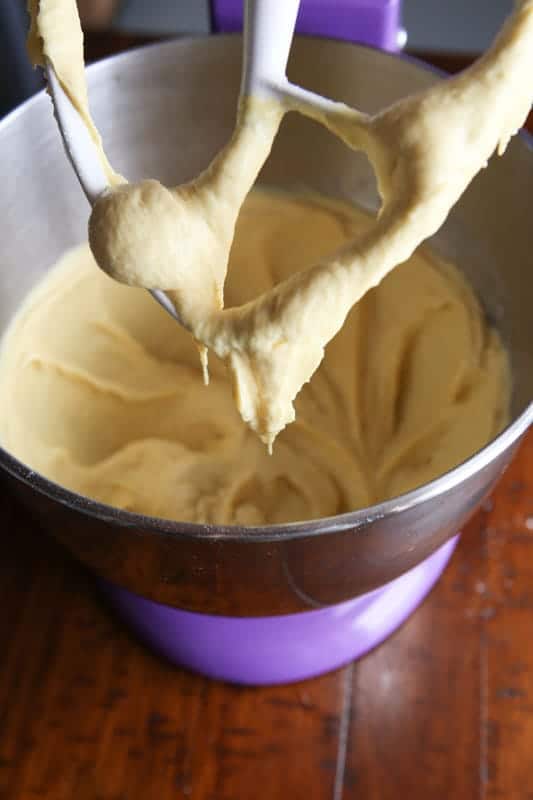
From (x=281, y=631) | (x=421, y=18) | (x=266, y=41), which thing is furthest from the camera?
(x=421, y=18)

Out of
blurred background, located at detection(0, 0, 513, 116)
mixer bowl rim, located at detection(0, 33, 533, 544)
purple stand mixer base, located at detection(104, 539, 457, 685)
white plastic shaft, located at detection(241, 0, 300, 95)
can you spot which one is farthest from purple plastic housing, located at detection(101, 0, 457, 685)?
blurred background, located at detection(0, 0, 513, 116)

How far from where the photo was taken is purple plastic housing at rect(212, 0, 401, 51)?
2.13 ft

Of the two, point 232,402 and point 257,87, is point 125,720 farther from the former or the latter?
point 257,87

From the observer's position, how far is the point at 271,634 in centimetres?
59

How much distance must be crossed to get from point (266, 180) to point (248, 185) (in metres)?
0.36

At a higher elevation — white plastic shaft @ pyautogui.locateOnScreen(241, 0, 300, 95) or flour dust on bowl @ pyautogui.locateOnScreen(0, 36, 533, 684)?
white plastic shaft @ pyautogui.locateOnScreen(241, 0, 300, 95)

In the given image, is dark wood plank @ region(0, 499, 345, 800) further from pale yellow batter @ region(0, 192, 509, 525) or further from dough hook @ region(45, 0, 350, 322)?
dough hook @ region(45, 0, 350, 322)

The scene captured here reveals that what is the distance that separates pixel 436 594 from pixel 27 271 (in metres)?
0.40

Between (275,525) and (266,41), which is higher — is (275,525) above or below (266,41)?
below

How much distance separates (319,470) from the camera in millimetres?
632

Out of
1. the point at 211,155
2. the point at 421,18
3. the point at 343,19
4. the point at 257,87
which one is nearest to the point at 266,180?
the point at 211,155

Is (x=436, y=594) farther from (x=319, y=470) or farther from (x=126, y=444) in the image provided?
(x=126, y=444)

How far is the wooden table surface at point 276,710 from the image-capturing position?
1.87 feet

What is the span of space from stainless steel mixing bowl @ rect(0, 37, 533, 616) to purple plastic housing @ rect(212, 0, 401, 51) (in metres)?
0.02
